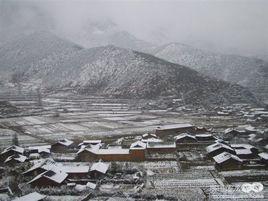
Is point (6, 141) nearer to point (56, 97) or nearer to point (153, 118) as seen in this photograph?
point (153, 118)

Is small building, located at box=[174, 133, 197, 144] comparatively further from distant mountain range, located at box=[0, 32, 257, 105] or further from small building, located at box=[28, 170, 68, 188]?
distant mountain range, located at box=[0, 32, 257, 105]

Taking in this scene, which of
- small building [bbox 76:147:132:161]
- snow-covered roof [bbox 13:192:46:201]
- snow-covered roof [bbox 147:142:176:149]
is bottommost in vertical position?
snow-covered roof [bbox 13:192:46:201]

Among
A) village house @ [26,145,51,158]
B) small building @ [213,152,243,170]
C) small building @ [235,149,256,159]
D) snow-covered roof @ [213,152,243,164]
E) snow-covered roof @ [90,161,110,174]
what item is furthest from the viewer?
village house @ [26,145,51,158]

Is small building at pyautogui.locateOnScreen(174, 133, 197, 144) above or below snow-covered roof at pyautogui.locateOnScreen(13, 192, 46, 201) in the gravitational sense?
above

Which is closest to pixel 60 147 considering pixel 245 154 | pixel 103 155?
pixel 103 155

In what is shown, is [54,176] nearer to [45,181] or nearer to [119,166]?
[45,181]

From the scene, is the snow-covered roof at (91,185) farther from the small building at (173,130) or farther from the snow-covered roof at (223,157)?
the small building at (173,130)

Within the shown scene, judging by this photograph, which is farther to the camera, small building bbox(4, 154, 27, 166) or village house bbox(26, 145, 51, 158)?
village house bbox(26, 145, 51, 158)

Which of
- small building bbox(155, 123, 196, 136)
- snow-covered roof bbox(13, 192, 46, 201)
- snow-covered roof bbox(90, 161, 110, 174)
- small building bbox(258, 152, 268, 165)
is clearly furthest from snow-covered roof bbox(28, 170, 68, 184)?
small building bbox(155, 123, 196, 136)
